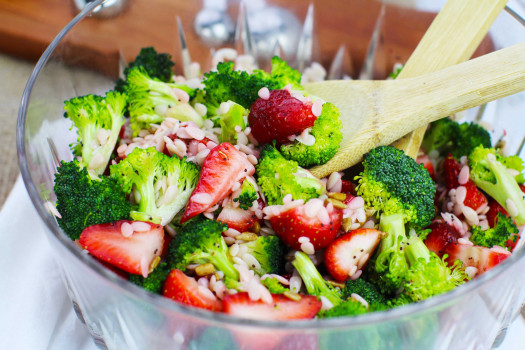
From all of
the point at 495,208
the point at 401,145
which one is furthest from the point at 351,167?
the point at 495,208

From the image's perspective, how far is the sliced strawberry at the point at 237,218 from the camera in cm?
132

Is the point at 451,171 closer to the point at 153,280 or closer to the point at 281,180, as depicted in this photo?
the point at 281,180

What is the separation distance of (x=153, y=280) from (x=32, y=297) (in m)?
0.48

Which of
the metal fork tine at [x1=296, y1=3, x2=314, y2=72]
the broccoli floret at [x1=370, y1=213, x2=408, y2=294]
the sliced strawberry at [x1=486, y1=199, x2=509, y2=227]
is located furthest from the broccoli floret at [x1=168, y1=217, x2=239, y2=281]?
the metal fork tine at [x1=296, y1=3, x2=314, y2=72]

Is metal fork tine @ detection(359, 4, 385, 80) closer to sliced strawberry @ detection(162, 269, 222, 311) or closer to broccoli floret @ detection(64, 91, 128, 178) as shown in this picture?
broccoli floret @ detection(64, 91, 128, 178)

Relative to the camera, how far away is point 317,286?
120cm

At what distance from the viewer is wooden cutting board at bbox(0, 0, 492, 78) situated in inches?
66.7

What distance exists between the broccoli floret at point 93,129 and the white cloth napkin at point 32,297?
312mm

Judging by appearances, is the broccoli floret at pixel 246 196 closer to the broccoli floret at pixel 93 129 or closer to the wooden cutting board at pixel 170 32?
the broccoli floret at pixel 93 129

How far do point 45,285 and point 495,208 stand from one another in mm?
1277

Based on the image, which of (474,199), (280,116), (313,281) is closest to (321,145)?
(280,116)

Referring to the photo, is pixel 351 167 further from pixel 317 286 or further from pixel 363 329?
pixel 363 329

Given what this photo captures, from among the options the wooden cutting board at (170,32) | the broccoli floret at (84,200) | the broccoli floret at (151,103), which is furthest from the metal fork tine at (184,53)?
the broccoli floret at (84,200)

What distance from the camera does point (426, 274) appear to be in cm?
120
